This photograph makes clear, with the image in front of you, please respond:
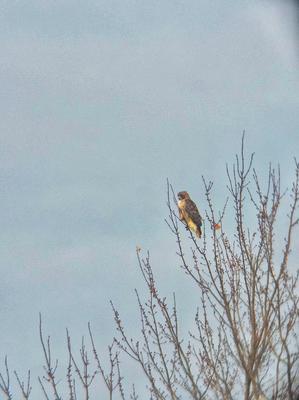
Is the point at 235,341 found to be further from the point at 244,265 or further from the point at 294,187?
the point at 294,187

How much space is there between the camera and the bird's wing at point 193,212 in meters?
12.3

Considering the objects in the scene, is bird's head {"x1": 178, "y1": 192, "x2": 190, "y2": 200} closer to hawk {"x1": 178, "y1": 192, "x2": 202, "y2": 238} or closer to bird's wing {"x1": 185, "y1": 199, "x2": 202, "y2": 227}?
hawk {"x1": 178, "y1": 192, "x2": 202, "y2": 238}

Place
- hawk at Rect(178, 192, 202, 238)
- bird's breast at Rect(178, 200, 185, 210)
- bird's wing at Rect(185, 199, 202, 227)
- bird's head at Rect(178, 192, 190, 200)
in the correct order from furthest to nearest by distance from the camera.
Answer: bird's head at Rect(178, 192, 190, 200) < bird's breast at Rect(178, 200, 185, 210) < bird's wing at Rect(185, 199, 202, 227) < hawk at Rect(178, 192, 202, 238)

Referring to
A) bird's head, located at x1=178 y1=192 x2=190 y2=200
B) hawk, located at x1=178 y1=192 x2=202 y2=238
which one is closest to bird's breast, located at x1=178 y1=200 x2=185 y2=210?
hawk, located at x1=178 y1=192 x2=202 y2=238

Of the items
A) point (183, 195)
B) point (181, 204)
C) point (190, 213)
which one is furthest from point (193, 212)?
point (183, 195)

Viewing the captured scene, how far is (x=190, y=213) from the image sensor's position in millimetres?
12430

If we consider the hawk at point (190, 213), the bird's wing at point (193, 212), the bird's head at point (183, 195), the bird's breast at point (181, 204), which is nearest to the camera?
the hawk at point (190, 213)

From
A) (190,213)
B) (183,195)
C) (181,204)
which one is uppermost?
(183,195)

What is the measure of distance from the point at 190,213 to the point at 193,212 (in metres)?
0.09

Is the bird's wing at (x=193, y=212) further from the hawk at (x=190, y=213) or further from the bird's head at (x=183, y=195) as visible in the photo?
the bird's head at (x=183, y=195)

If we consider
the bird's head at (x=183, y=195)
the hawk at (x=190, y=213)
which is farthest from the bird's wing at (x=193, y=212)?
the bird's head at (x=183, y=195)

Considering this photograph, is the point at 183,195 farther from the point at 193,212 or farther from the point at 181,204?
the point at 193,212

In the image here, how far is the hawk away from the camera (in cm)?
1214

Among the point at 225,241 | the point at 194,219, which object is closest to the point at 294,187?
the point at 225,241
